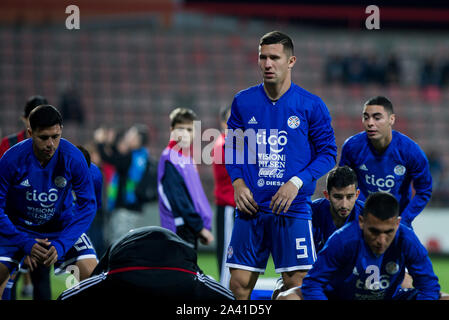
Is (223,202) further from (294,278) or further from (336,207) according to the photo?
(294,278)

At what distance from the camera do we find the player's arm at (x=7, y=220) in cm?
495

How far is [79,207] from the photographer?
527cm

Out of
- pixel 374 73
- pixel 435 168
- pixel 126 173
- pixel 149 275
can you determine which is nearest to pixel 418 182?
pixel 149 275

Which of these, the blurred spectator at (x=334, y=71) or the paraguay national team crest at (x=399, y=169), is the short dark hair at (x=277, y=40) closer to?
the paraguay national team crest at (x=399, y=169)

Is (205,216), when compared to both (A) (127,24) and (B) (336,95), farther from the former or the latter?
(A) (127,24)

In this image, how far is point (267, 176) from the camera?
485cm

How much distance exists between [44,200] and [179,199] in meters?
1.75

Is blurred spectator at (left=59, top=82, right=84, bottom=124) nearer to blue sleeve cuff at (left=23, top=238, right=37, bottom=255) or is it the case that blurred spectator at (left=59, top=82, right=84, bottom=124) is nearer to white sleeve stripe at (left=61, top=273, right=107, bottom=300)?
blue sleeve cuff at (left=23, top=238, right=37, bottom=255)

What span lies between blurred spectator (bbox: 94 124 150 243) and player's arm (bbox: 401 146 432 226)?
4.82m

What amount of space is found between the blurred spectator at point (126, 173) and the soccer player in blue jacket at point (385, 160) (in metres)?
4.52

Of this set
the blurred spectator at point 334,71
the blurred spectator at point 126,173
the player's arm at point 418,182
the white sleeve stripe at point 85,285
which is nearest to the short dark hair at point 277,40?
the player's arm at point 418,182

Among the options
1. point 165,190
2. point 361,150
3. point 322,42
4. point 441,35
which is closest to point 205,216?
point 165,190

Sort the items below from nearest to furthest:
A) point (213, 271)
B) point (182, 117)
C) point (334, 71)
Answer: point (182, 117) → point (213, 271) → point (334, 71)

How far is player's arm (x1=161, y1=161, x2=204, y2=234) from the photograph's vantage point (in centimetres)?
661
